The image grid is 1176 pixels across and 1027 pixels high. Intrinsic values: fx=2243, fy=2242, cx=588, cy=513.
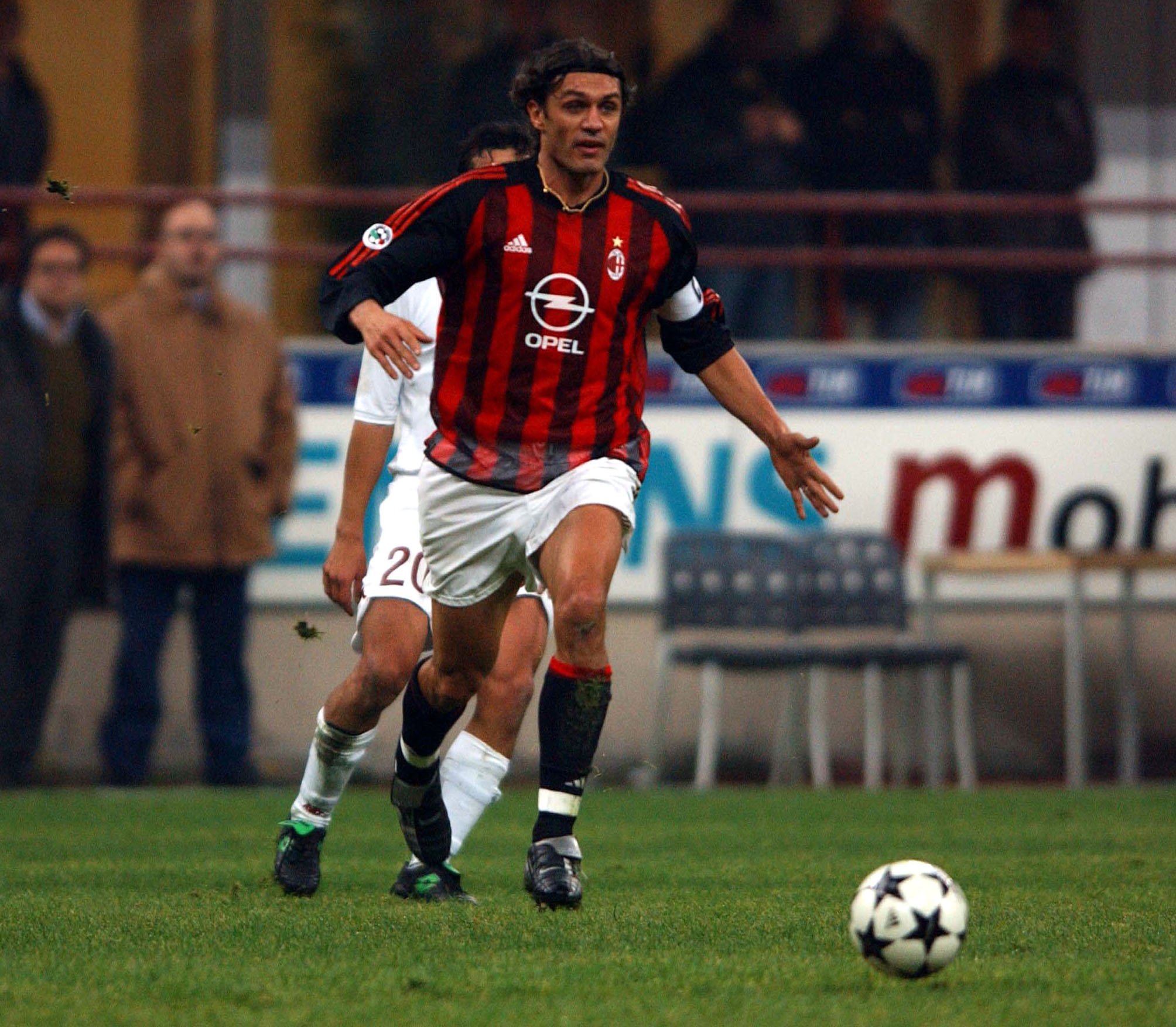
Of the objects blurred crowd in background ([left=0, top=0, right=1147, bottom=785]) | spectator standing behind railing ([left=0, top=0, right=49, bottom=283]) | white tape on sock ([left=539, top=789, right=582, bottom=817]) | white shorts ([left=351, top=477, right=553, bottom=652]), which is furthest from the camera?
spectator standing behind railing ([left=0, top=0, right=49, bottom=283])

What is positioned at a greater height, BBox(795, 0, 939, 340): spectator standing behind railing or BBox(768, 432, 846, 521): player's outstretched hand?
BBox(795, 0, 939, 340): spectator standing behind railing

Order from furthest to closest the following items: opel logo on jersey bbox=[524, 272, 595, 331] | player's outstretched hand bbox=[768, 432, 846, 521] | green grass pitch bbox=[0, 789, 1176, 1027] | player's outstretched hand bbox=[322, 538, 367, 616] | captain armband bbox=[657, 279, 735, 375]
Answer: player's outstretched hand bbox=[322, 538, 367, 616], captain armband bbox=[657, 279, 735, 375], player's outstretched hand bbox=[768, 432, 846, 521], opel logo on jersey bbox=[524, 272, 595, 331], green grass pitch bbox=[0, 789, 1176, 1027]

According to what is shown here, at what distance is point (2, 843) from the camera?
829 centimetres

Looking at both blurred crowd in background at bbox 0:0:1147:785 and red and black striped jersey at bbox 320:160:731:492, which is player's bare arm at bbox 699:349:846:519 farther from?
blurred crowd in background at bbox 0:0:1147:785

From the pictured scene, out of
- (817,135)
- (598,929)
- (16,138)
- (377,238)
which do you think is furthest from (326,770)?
(817,135)

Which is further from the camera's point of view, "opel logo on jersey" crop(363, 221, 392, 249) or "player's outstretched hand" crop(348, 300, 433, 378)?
"opel logo on jersey" crop(363, 221, 392, 249)

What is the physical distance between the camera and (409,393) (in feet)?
22.6

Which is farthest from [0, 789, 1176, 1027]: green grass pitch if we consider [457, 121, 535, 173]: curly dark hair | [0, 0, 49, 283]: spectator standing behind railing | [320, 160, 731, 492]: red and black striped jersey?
[0, 0, 49, 283]: spectator standing behind railing

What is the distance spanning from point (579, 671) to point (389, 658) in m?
0.87

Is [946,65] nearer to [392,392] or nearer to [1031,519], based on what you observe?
[1031,519]

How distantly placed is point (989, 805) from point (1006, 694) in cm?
266

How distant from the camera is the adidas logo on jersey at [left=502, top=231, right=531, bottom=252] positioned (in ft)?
19.1

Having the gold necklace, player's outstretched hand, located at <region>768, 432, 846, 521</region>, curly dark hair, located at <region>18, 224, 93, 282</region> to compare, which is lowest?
player's outstretched hand, located at <region>768, 432, 846, 521</region>

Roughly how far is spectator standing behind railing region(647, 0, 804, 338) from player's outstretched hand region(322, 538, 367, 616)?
6.81 metres
